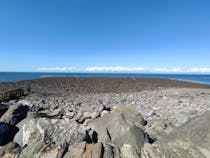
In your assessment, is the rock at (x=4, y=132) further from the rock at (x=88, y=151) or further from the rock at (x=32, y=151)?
the rock at (x=88, y=151)

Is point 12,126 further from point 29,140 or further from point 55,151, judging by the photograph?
point 55,151

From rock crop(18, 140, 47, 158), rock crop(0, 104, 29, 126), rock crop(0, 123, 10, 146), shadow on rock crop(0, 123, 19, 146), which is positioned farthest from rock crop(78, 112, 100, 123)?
rock crop(18, 140, 47, 158)

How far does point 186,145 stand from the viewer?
3725 millimetres

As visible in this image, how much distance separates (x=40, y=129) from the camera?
5.12 m

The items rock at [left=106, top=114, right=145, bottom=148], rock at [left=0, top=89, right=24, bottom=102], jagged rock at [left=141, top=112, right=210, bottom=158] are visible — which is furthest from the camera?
rock at [left=0, top=89, right=24, bottom=102]

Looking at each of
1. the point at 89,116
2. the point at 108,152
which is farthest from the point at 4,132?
the point at 108,152

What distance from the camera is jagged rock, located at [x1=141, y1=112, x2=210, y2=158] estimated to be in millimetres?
3490

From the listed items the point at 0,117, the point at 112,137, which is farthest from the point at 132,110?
the point at 0,117

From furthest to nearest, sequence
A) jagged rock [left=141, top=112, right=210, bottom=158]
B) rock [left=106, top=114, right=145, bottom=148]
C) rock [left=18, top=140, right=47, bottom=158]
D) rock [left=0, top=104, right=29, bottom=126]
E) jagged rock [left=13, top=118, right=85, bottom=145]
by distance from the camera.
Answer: rock [left=0, top=104, right=29, bottom=126] < rock [left=106, top=114, right=145, bottom=148] < jagged rock [left=13, top=118, right=85, bottom=145] < rock [left=18, top=140, right=47, bottom=158] < jagged rock [left=141, top=112, right=210, bottom=158]

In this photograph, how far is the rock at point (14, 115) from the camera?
674cm

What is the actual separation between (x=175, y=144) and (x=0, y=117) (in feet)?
21.6

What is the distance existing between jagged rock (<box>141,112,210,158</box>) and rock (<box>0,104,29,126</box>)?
518cm

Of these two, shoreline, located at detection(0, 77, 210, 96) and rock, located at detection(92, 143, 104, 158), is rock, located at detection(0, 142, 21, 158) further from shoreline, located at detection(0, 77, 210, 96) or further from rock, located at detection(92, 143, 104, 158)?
shoreline, located at detection(0, 77, 210, 96)

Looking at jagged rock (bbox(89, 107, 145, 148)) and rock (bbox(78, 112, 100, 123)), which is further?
rock (bbox(78, 112, 100, 123))
